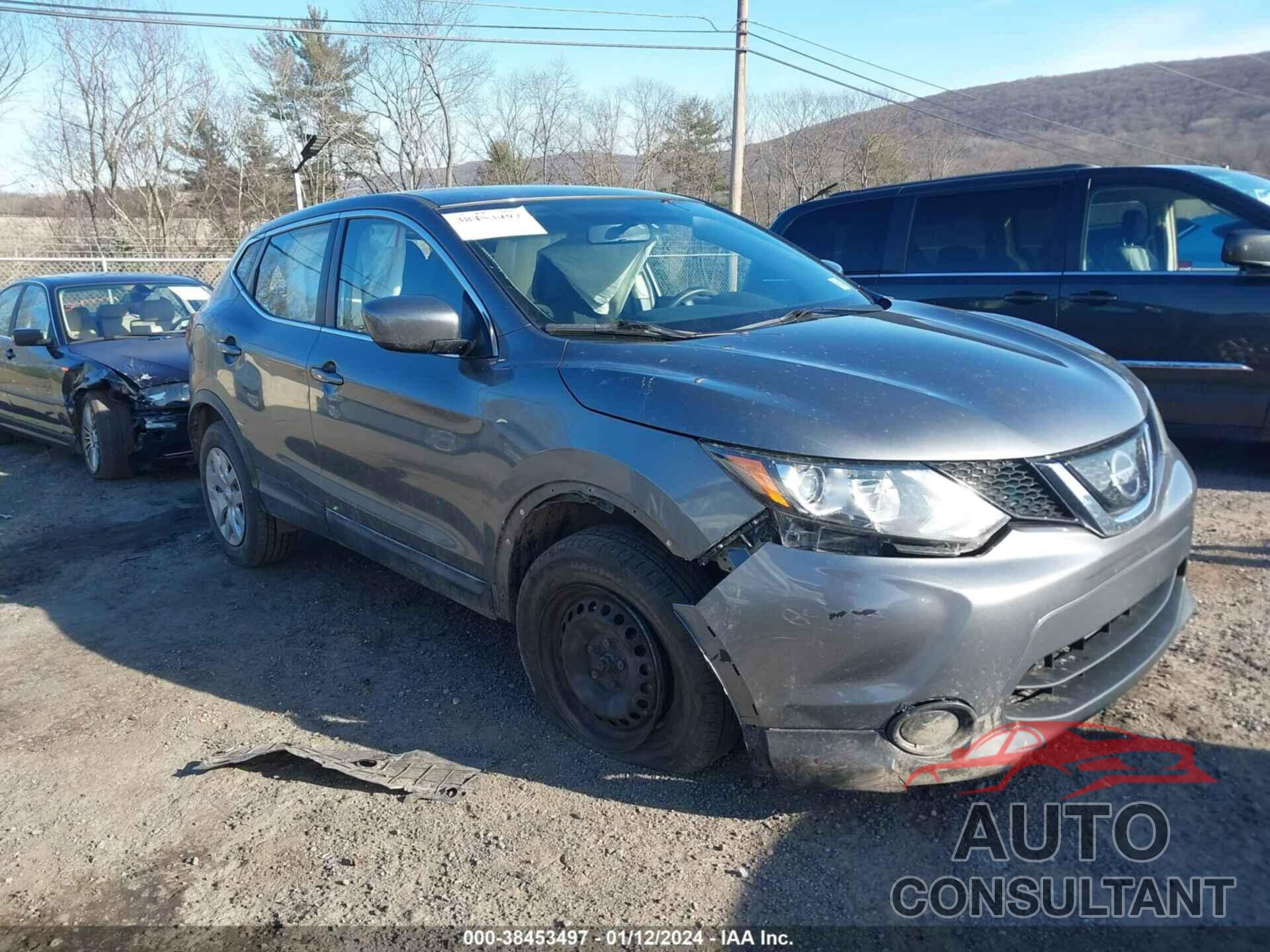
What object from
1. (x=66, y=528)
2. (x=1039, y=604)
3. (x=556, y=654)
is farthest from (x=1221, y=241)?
(x=66, y=528)

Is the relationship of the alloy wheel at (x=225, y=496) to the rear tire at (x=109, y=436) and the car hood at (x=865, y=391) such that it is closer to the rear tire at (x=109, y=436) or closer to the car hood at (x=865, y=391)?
the rear tire at (x=109, y=436)

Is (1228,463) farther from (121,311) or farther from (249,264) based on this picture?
(121,311)

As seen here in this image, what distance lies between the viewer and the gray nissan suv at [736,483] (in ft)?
7.13

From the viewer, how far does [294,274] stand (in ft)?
13.9

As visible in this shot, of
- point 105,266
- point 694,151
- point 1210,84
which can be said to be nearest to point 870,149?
point 694,151

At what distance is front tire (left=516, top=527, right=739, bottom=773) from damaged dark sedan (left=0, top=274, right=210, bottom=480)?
505cm

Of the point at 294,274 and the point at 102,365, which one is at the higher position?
the point at 294,274

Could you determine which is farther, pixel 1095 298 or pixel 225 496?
pixel 1095 298

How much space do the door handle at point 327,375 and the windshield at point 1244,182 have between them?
16.6 ft

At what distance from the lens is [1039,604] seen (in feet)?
7.04

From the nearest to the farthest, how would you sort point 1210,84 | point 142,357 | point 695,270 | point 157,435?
point 695,270 → point 157,435 → point 142,357 → point 1210,84

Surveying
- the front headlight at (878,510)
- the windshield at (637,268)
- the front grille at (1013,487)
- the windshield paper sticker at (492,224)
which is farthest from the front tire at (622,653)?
the windshield paper sticker at (492,224)

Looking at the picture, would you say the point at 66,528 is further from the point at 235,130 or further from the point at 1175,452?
the point at 235,130

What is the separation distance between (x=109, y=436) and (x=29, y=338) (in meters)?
1.33
